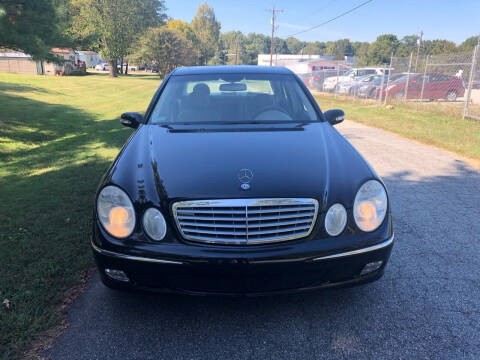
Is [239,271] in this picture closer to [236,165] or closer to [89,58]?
[236,165]

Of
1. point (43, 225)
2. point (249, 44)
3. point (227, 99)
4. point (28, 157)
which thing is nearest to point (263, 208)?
point (227, 99)

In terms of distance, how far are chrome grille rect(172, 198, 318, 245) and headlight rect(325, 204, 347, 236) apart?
9 cm

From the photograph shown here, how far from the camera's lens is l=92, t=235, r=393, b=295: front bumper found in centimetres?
219

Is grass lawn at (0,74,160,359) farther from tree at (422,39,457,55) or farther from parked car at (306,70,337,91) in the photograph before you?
tree at (422,39,457,55)

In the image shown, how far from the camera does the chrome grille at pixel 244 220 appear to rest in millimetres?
2256

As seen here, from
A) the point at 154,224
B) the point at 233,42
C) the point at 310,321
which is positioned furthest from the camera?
the point at 233,42

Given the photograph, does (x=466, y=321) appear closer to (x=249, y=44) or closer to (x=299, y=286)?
(x=299, y=286)

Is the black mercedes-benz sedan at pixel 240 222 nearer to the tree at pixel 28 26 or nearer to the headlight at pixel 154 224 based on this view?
the headlight at pixel 154 224

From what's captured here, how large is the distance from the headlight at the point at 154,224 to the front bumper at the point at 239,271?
0.15 meters

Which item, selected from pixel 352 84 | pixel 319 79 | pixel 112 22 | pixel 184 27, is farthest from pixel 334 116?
A: pixel 184 27

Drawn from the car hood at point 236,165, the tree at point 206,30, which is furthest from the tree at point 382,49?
the car hood at point 236,165

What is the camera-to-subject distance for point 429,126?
11.1 metres

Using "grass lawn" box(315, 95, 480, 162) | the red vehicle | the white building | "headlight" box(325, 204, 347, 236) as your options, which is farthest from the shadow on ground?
the white building

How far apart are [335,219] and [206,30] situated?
107534 millimetres
